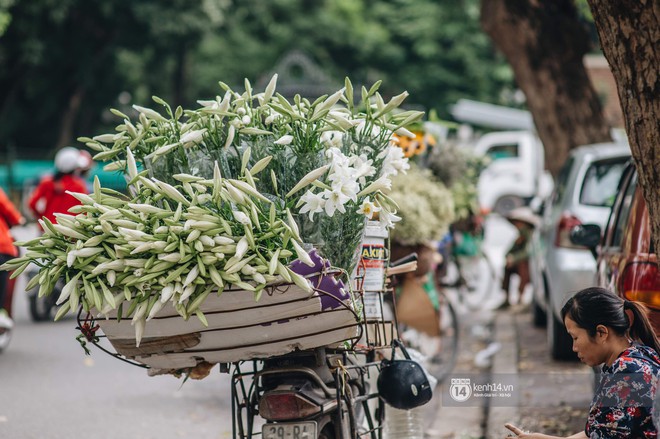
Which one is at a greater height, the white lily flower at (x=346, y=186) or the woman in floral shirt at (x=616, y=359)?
the white lily flower at (x=346, y=186)

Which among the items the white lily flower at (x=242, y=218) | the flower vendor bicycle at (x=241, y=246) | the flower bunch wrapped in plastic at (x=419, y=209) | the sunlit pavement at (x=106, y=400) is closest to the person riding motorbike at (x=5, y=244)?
the sunlit pavement at (x=106, y=400)

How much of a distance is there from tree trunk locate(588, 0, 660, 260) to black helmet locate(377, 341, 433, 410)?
1444mm

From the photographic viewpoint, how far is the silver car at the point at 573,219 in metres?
7.95

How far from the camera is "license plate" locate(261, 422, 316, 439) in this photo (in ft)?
12.5

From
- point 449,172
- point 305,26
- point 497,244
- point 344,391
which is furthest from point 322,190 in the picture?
point 305,26

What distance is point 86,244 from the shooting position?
3.40 metres

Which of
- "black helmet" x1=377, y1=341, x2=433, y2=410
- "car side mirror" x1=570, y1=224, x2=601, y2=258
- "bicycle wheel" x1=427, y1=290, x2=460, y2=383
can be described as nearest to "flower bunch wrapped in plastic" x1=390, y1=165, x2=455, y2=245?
"bicycle wheel" x1=427, y1=290, x2=460, y2=383

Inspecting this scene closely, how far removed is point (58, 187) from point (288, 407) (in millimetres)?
7424

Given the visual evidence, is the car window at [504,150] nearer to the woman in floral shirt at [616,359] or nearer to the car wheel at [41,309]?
the car wheel at [41,309]

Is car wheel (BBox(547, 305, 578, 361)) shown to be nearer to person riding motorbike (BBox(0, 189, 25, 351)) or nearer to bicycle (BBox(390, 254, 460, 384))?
bicycle (BBox(390, 254, 460, 384))

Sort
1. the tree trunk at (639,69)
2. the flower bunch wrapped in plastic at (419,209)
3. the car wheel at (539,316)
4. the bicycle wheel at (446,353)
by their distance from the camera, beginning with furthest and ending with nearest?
the car wheel at (539,316), the bicycle wheel at (446,353), the flower bunch wrapped in plastic at (419,209), the tree trunk at (639,69)

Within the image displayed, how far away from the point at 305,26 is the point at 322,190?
3160 centimetres

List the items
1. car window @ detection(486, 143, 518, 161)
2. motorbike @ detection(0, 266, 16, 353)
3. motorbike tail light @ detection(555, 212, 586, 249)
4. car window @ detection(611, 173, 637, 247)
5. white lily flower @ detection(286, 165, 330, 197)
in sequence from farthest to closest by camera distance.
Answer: car window @ detection(486, 143, 518, 161), motorbike @ detection(0, 266, 16, 353), motorbike tail light @ detection(555, 212, 586, 249), car window @ detection(611, 173, 637, 247), white lily flower @ detection(286, 165, 330, 197)

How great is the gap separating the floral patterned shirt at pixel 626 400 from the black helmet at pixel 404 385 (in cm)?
115
